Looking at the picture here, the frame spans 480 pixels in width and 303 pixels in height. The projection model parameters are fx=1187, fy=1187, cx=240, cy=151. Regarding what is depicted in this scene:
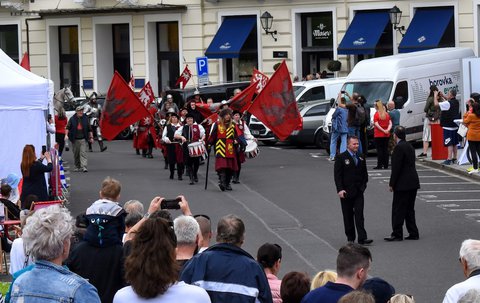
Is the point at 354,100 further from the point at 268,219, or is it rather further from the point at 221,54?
the point at 221,54

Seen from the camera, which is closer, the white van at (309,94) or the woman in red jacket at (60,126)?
the woman in red jacket at (60,126)

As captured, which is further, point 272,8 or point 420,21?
point 272,8

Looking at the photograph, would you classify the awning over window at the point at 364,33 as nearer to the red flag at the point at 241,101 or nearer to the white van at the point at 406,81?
the white van at the point at 406,81

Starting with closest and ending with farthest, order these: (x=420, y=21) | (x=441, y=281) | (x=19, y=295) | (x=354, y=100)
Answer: (x=19, y=295) → (x=441, y=281) → (x=354, y=100) → (x=420, y=21)

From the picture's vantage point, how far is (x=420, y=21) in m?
38.9

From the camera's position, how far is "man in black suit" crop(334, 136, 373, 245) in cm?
1684

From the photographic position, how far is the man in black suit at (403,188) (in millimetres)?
17188

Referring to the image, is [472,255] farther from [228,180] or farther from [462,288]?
[228,180]

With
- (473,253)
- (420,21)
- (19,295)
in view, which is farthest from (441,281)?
(420,21)

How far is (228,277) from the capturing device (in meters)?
7.54

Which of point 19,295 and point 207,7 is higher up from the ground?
point 207,7

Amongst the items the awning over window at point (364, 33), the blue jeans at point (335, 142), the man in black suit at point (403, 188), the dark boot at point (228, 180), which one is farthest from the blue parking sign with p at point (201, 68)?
the man in black suit at point (403, 188)

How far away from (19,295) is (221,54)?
3660 centimetres

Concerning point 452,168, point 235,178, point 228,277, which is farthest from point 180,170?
point 228,277
